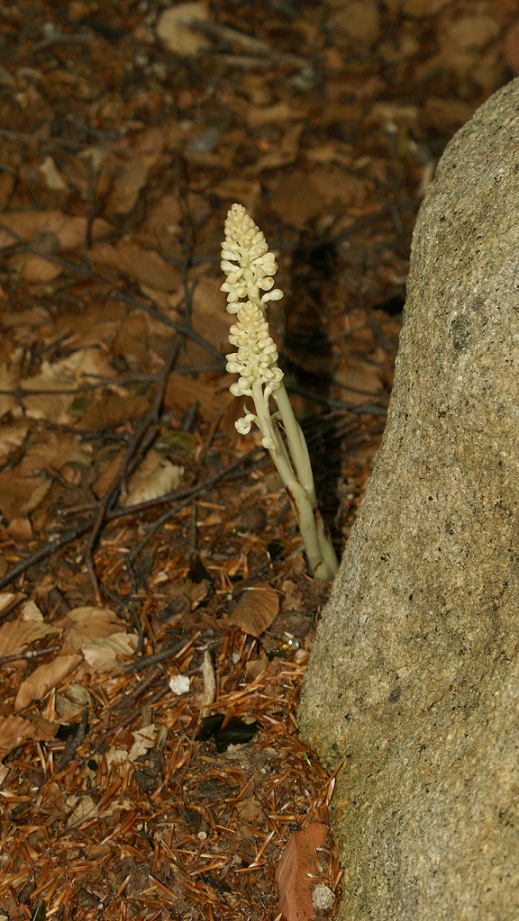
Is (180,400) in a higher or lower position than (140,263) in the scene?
lower

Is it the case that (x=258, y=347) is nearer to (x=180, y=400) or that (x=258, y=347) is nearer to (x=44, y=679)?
(x=44, y=679)

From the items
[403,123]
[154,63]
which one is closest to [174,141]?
[154,63]

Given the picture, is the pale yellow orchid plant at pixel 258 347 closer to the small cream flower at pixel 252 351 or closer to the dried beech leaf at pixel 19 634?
the small cream flower at pixel 252 351

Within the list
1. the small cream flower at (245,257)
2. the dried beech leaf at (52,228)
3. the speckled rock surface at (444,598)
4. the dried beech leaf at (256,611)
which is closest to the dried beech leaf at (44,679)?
the dried beech leaf at (256,611)

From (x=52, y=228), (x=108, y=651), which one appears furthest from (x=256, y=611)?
(x=52, y=228)

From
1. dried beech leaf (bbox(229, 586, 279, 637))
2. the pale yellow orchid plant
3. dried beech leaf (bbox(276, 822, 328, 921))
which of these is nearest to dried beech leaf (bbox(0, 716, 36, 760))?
dried beech leaf (bbox(229, 586, 279, 637))
